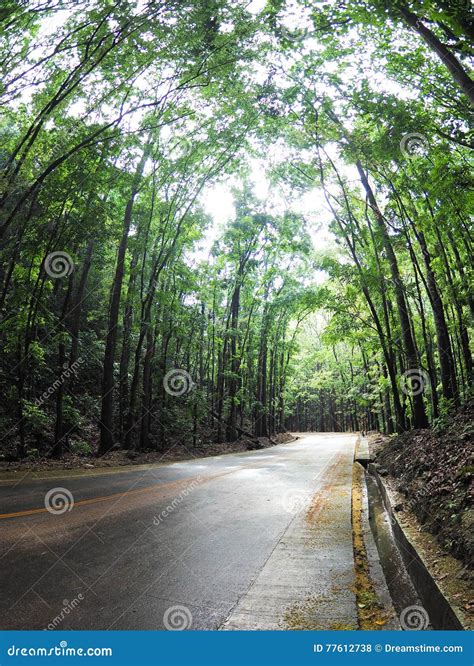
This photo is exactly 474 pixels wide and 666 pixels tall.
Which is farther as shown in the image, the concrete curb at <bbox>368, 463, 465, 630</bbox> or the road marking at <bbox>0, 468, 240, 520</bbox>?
the road marking at <bbox>0, 468, 240, 520</bbox>

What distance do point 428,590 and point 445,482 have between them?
2.33 m

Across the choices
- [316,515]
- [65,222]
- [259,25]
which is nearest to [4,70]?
[65,222]

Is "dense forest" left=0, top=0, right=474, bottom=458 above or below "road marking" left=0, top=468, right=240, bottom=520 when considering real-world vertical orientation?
above

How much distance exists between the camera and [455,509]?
4152mm

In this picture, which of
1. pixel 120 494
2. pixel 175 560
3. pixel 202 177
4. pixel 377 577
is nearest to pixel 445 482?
pixel 377 577

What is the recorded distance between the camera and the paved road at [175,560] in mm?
2949

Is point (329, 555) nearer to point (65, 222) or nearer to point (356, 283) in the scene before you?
point (356, 283)

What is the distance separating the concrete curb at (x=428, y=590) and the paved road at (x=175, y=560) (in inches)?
22.5

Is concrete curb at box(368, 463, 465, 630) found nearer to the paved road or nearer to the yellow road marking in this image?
the paved road

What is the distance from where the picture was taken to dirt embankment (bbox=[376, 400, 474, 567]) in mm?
3730

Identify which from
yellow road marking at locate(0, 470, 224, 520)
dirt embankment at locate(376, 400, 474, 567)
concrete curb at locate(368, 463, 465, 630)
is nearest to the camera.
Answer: concrete curb at locate(368, 463, 465, 630)

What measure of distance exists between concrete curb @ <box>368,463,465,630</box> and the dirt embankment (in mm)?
308

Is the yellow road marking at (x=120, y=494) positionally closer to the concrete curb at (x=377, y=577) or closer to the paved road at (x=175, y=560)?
the paved road at (x=175, y=560)

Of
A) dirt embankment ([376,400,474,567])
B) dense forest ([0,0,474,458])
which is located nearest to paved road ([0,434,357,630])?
dirt embankment ([376,400,474,567])
